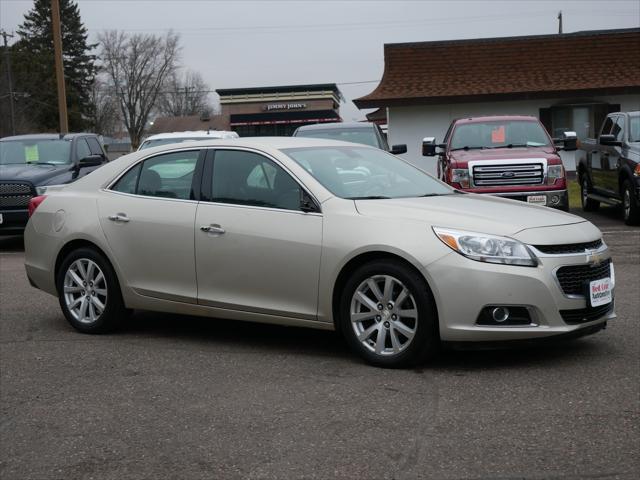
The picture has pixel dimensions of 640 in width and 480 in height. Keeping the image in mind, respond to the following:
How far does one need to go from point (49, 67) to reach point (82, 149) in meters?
64.5

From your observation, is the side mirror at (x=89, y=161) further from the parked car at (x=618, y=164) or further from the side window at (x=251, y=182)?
→ the side window at (x=251, y=182)

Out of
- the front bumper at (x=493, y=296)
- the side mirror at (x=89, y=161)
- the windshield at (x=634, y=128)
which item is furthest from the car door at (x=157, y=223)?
the windshield at (x=634, y=128)

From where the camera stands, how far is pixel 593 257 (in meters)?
6.11

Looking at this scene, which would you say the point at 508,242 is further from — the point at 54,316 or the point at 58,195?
the point at 54,316

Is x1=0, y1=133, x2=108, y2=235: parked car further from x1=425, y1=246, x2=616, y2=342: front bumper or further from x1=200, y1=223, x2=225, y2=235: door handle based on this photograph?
x1=425, y1=246, x2=616, y2=342: front bumper

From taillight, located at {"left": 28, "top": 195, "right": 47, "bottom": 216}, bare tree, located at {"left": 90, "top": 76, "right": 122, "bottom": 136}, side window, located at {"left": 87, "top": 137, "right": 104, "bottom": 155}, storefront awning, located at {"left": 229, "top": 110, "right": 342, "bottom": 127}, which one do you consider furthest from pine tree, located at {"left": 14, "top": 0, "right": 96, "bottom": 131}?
taillight, located at {"left": 28, "top": 195, "right": 47, "bottom": 216}

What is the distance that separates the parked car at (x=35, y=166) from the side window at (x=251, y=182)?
8215 mm

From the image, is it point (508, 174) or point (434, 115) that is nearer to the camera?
point (508, 174)

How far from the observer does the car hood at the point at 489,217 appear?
234 inches

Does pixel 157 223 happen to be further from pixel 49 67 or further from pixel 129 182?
pixel 49 67

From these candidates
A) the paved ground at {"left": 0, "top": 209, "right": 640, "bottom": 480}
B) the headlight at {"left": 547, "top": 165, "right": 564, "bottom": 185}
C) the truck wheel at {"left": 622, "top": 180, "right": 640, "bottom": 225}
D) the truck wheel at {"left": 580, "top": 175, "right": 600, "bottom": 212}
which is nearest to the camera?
the paved ground at {"left": 0, "top": 209, "right": 640, "bottom": 480}

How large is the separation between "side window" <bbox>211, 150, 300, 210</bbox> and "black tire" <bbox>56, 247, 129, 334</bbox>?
1170 millimetres

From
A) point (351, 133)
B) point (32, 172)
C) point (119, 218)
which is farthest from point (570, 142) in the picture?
point (119, 218)

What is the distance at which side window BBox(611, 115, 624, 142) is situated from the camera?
15641 mm
